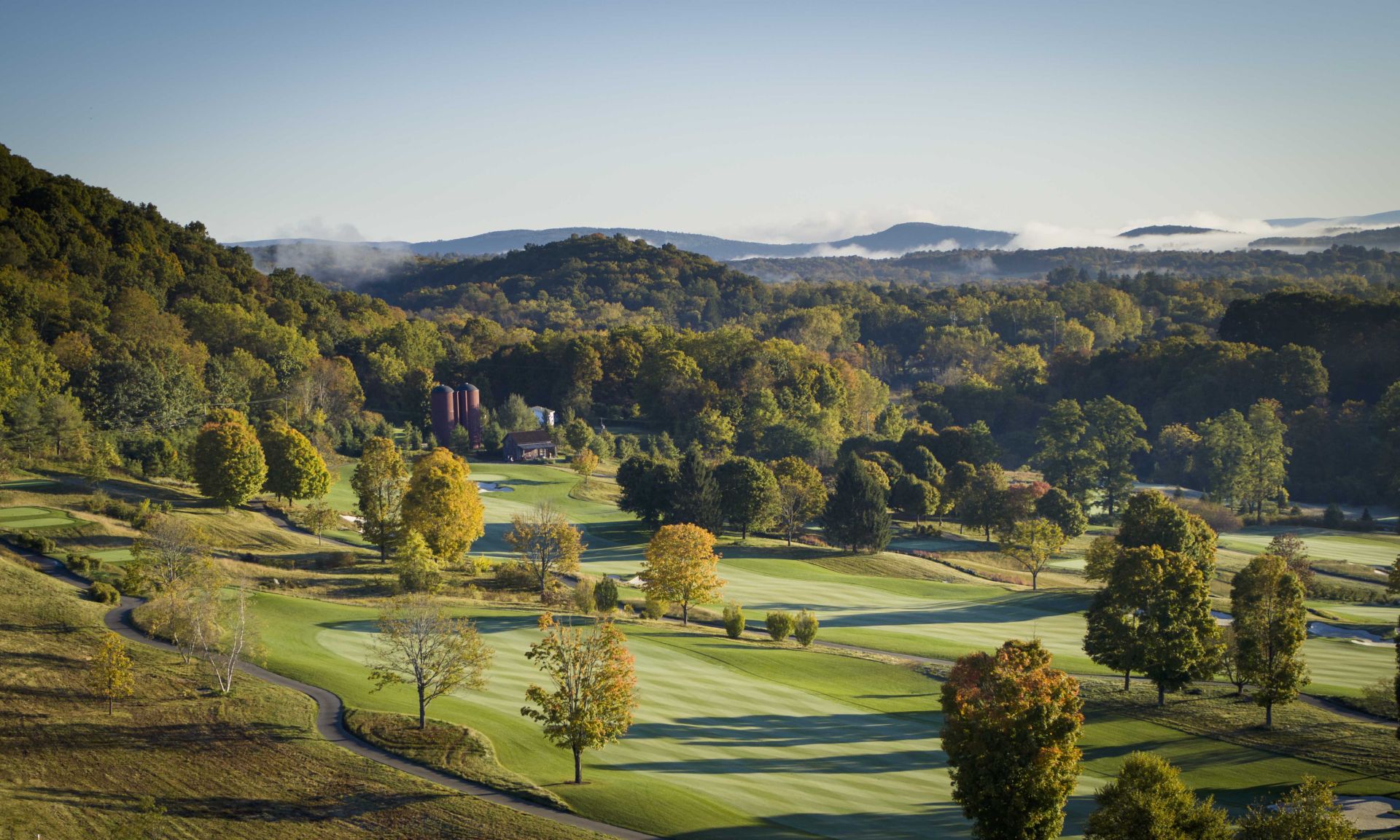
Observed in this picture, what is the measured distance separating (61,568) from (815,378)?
94.1 metres

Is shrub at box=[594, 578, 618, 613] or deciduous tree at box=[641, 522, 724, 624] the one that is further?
deciduous tree at box=[641, 522, 724, 624]

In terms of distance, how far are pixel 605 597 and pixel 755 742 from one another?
18.6 metres

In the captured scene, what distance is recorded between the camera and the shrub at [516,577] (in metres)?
60.3

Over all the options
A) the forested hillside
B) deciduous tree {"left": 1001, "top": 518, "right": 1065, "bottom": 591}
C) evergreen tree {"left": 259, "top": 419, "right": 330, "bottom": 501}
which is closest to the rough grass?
evergreen tree {"left": 259, "top": 419, "right": 330, "bottom": 501}

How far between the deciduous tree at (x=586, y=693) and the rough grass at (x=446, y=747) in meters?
1.69

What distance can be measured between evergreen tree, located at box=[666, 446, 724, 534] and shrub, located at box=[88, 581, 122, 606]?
130ft

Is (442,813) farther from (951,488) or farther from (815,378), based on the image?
(815,378)

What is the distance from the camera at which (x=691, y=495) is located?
79.5 metres

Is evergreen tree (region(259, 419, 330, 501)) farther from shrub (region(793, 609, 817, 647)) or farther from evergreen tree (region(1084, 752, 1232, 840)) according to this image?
evergreen tree (region(1084, 752, 1232, 840))

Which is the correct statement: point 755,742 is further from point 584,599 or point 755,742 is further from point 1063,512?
point 1063,512

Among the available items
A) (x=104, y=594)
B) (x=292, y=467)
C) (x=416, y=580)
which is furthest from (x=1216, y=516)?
(x=104, y=594)

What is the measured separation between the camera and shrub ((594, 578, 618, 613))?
54.8m

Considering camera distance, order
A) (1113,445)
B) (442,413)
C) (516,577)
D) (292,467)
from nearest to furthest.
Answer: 1. (516,577)
2. (292,467)
3. (1113,445)
4. (442,413)

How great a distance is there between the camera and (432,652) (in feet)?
122
